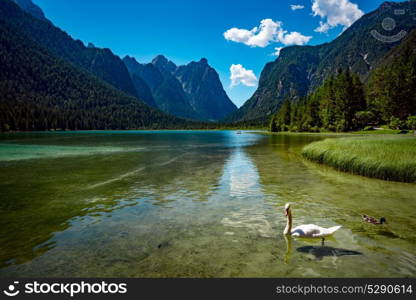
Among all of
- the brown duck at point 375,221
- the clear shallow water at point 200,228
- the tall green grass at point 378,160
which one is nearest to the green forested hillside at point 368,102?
the tall green grass at point 378,160

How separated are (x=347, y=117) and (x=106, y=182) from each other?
3923 inches

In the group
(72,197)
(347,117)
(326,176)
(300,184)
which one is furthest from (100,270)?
(347,117)

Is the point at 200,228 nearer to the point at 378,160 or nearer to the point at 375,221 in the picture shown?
the point at 375,221

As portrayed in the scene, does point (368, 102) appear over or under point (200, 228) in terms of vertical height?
over

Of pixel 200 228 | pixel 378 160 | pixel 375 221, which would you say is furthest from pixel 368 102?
pixel 200 228

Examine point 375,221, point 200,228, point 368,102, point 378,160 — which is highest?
point 368,102

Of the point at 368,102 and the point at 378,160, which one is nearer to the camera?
the point at 378,160

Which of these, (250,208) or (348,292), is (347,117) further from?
(348,292)

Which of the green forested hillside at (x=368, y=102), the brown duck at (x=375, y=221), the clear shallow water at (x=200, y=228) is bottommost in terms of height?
the clear shallow water at (x=200, y=228)

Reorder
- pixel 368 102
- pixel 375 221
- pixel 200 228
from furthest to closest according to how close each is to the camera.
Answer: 1. pixel 368 102
2. pixel 375 221
3. pixel 200 228

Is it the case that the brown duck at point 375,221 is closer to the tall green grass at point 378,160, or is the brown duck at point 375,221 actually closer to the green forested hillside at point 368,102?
the tall green grass at point 378,160

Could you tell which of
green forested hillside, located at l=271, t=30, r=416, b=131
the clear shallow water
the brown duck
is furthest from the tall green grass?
green forested hillside, located at l=271, t=30, r=416, b=131

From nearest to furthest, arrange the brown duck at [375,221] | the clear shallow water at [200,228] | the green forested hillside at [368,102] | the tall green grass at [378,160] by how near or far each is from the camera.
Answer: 1. the clear shallow water at [200,228]
2. the brown duck at [375,221]
3. the tall green grass at [378,160]
4. the green forested hillside at [368,102]

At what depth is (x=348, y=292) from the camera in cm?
639
